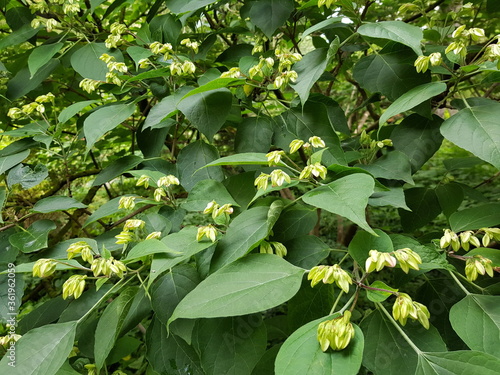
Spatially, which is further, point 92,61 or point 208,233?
point 92,61

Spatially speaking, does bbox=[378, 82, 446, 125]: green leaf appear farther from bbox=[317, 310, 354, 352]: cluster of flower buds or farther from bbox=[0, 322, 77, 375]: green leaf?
bbox=[0, 322, 77, 375]: green leaf

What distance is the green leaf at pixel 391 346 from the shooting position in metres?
0.64

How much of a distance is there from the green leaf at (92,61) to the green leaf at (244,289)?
2.73 ft

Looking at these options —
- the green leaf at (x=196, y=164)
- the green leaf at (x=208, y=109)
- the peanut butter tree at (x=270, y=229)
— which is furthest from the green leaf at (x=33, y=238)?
the green leaf at (x=208, y=109)

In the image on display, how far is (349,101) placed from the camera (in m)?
2.88

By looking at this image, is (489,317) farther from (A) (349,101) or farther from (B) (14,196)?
(A) (349,101)

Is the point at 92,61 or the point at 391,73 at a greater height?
the point at 92,61

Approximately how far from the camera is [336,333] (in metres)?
0.54

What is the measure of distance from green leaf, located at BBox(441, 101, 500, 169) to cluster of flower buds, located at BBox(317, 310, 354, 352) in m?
0.41

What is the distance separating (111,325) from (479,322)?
0.69 meters

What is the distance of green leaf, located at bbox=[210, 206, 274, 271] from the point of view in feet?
2.32

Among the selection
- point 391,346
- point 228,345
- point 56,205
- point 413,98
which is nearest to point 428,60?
point 413,98

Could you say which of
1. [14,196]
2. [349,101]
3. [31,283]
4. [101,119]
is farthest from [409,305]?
[349,101]

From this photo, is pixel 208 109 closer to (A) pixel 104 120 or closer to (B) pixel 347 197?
(A) pixel 104 120
